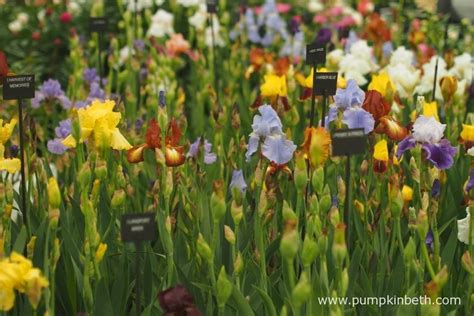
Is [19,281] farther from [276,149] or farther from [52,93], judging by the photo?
[52,93]

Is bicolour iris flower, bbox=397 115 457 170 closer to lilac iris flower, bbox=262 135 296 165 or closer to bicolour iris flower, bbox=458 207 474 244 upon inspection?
bicolour iris flower, bbox=458 207 474 244

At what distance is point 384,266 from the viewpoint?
1976mm

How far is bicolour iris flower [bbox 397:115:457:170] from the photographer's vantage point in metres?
2.02

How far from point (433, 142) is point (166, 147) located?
0.63m

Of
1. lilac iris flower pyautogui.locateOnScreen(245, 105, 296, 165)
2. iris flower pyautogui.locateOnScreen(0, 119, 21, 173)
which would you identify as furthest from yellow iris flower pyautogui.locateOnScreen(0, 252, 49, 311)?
lilac iris flower pyautogui.locateOnScreen(245, 105, 296, 165)

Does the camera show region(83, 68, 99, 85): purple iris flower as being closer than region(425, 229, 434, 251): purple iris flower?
No

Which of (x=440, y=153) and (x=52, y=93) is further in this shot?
(x=52, y=93)

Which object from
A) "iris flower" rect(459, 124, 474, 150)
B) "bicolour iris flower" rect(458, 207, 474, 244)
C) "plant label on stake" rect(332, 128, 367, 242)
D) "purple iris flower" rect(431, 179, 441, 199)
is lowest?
"bicolour iris flower" rect(458, 207, 474, 244)

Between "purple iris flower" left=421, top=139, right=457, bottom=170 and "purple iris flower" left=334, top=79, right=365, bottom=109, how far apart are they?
0.20 m

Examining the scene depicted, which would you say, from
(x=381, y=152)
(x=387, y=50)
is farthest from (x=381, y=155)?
(x=387, y=50)

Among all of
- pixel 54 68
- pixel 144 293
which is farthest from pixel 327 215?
pixel 54 68

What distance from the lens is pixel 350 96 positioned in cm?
210

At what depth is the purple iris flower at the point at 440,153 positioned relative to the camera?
6.64ft

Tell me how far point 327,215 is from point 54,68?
3034 mm
